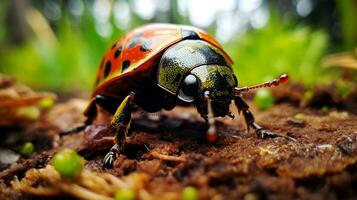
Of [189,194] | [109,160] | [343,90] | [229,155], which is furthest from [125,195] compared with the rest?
[343,90]

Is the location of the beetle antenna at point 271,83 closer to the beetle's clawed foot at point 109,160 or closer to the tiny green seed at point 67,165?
the beetle's clawed foot at point 109,160

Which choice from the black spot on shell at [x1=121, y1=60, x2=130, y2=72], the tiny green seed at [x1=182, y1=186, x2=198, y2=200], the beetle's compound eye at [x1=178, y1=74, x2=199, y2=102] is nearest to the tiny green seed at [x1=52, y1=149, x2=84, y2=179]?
the tiny green seed at [x1=182, y1=186, x2=198, y2=200]

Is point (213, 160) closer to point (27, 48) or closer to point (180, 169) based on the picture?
point (180, 169)

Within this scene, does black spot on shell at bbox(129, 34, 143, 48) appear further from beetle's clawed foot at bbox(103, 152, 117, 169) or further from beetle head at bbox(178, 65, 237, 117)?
beetle's clawed foot at bbox(103, 152, 117, 169)

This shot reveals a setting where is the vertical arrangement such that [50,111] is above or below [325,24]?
below

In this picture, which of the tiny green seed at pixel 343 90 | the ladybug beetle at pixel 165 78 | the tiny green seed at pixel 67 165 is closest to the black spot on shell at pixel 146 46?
the ladybug beetle at pixel 165 78

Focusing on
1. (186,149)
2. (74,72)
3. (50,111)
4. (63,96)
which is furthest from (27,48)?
(186,149)
